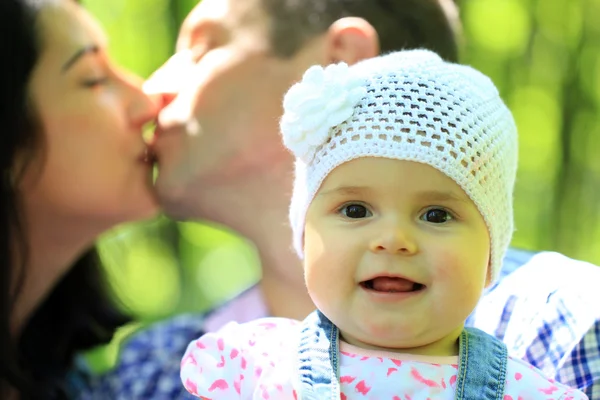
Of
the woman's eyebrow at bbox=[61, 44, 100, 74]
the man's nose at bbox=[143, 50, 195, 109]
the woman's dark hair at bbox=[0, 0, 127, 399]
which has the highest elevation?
the woman's eyebrow at bbox=[61, 44, 100, 74]

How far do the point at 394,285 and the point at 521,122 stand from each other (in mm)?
2025

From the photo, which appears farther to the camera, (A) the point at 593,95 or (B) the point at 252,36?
(A) the point at 593,95

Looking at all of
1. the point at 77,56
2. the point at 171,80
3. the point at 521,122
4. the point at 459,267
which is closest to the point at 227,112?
the point at 171,80

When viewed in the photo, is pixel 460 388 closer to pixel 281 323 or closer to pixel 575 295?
pixel 281 323

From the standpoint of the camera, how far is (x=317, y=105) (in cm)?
108

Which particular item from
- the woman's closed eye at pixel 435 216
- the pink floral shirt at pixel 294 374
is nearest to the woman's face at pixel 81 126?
the pink floral shirt at pixel 294 374

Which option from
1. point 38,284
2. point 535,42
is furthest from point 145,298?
point 535,42

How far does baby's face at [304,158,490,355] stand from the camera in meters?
1.01

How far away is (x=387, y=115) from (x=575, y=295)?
519 millimetres

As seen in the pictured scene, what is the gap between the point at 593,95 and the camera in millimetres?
2816

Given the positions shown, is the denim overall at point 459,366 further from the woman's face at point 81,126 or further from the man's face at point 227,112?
the woman's face at point 81,126

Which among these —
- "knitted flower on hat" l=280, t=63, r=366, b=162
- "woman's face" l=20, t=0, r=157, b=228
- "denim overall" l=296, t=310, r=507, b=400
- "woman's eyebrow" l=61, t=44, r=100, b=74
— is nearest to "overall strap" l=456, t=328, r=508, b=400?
"denim overall" l=296, t=310, r=507, b=400

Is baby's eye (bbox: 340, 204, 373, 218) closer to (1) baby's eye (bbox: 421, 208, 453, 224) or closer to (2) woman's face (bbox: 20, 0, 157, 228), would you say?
(1) baby's eye (bbox: 421, 208, 453, 224)

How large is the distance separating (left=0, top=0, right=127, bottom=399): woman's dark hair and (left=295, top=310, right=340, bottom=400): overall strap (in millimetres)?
769
